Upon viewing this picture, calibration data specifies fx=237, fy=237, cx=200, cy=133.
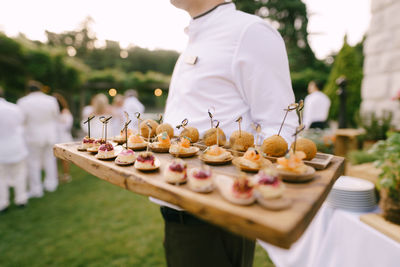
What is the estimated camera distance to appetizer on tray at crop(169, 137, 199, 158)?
1.58 meters

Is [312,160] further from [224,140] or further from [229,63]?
[229,63]

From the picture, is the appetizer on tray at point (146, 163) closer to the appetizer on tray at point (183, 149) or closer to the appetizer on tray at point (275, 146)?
the appetizer on tray at point (183, 149)

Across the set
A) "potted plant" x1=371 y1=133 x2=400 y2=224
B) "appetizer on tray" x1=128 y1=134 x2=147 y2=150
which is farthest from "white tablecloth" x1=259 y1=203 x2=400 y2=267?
"appetizer on tray" x1=128 y1=134 x2=147 y2=150

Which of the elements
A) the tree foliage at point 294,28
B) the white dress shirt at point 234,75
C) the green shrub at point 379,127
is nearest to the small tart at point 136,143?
the white dress shirt at point 234,75

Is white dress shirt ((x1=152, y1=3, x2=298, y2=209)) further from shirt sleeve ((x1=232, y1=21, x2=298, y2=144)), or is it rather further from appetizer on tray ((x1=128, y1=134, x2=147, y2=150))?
appetizer on tray ((x1=128, y1=134, x2=147, y2=150))

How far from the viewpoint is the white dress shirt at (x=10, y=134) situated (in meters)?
5.08

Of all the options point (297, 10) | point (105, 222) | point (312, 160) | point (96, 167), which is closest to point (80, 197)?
point (105, 222)

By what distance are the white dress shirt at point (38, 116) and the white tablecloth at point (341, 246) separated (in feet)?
20.0

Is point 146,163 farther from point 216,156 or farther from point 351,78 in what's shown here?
point 351,78

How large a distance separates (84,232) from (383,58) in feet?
21.2

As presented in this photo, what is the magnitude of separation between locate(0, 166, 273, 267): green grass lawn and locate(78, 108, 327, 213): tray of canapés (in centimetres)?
270

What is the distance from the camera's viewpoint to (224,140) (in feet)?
5.32

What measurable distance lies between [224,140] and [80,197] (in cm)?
584

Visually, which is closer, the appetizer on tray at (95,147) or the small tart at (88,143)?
the appetizer on tray at (95,147)
